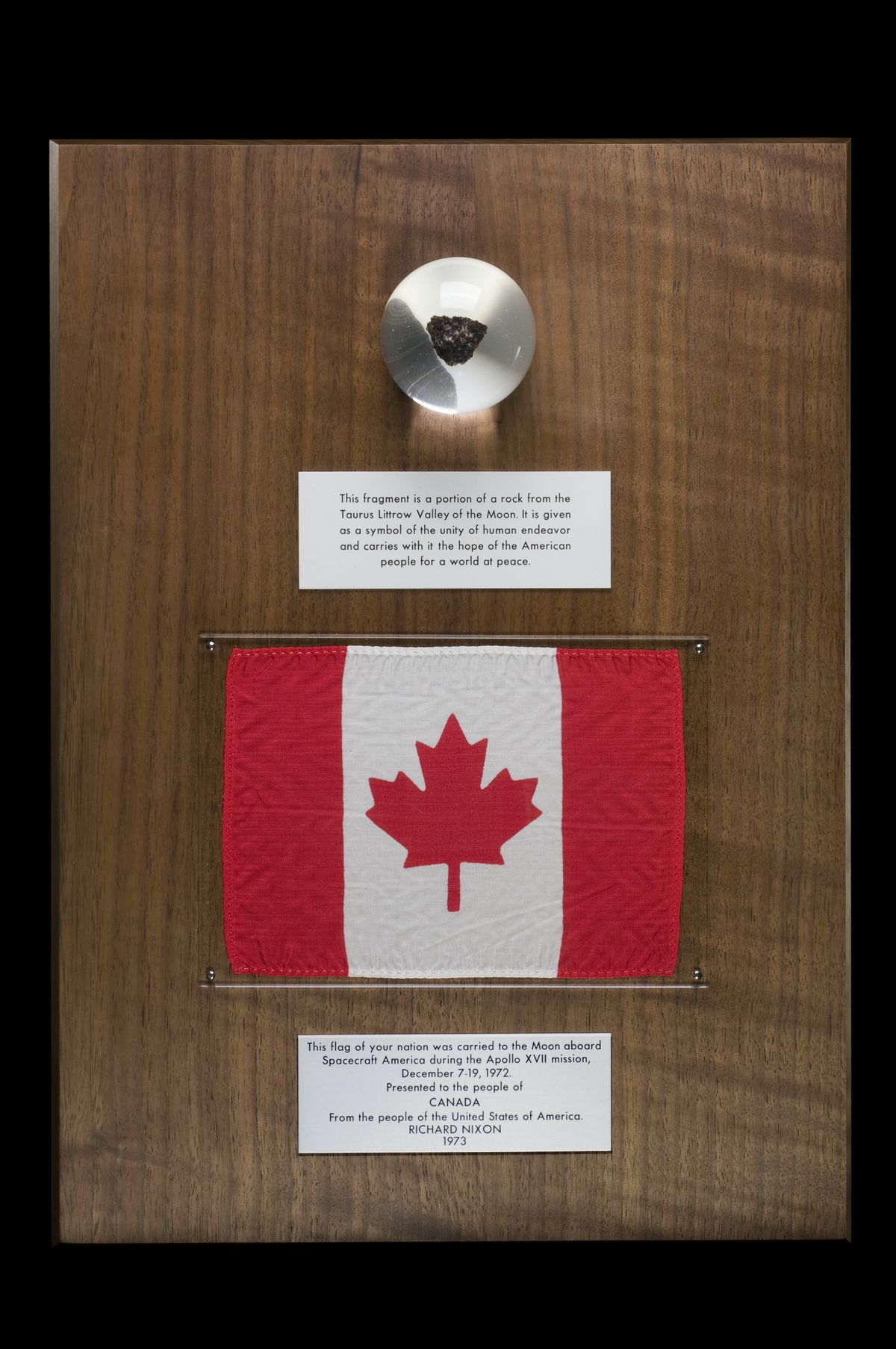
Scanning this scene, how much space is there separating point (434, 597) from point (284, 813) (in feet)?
1.60

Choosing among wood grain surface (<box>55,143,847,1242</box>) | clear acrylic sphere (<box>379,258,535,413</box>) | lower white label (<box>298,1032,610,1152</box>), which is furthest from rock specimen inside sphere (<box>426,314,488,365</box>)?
lower white label (<box>298,1032,610,1152</box>)

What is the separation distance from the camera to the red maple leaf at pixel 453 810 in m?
1.68

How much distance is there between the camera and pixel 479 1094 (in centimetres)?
169

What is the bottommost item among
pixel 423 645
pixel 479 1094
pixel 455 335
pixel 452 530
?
pixel 479 1094

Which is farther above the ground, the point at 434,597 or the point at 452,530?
the point at 452,530

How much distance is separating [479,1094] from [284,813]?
63 centimetres

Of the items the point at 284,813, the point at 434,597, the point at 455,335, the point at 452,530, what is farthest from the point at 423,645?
the point at 455,335

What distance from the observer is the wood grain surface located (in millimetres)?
1669

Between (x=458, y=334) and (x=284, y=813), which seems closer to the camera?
(x=458, y=334)

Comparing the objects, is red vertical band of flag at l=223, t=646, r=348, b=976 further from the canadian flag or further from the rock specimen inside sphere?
Answer: the rock specimen inside sphere

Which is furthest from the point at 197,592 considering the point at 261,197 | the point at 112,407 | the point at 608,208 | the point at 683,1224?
the point at 683,1224

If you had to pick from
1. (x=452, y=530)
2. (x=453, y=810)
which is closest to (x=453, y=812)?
(x=453, y=810)

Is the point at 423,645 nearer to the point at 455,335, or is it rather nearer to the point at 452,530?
the point at 452,530

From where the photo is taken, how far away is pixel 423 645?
1.69m
